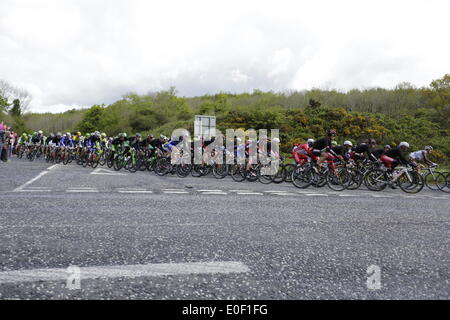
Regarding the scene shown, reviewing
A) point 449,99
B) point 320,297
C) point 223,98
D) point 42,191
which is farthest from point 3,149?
point 449,99

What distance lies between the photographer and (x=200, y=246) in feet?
13.0

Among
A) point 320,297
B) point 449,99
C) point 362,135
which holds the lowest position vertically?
point 320,297

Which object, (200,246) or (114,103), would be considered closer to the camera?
(200,246)

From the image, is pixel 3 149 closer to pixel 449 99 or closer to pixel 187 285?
pixel 187 285

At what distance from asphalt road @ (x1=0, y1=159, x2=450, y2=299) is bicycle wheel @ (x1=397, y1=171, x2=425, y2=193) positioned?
574cm

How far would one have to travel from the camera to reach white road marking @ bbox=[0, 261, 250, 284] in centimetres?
284

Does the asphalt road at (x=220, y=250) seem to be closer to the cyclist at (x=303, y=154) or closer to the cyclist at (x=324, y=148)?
the cyclist at (x=324, y=148)

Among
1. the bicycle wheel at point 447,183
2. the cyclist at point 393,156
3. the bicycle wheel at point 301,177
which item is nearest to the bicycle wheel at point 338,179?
the bicycle wheel at point 301,177

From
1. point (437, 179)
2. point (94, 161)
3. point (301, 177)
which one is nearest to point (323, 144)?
point (301, 177)

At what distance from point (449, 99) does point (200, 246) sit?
35.6 m

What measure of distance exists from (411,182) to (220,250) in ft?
35.2

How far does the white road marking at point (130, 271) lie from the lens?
9.30 ft

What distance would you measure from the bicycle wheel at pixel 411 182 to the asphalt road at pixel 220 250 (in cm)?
574

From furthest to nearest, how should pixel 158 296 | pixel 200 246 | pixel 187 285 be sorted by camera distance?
1. pixel 200 246
2. pixel 187 285
3. pixel 158 296
